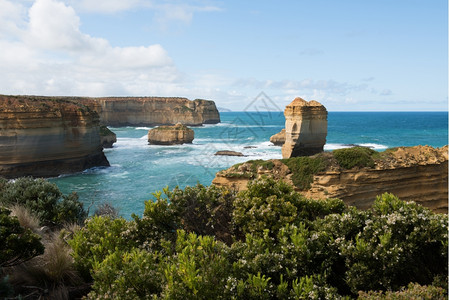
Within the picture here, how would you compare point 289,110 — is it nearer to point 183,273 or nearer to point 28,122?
point 28,122

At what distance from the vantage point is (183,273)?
443 cm

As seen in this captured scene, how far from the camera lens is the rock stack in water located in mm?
41781

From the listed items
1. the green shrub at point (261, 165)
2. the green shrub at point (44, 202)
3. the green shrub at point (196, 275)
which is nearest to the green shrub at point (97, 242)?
the green shrub at point (196, 275)

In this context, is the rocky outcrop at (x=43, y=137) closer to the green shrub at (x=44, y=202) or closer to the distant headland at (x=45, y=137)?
the distant headland at (x=45, y=137)

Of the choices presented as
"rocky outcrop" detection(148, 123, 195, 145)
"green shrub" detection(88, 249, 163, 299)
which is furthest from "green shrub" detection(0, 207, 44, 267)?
"rocky outcrop" detection(148, 123, 195, 145)

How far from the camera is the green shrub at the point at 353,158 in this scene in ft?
67.7

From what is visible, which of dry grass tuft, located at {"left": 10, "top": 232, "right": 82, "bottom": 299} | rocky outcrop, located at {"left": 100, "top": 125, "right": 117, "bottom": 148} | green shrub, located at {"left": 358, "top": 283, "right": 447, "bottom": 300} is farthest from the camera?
rocky outcrop, located at {"left": 100, "top": 125, "right": 117, "bottom": 148}

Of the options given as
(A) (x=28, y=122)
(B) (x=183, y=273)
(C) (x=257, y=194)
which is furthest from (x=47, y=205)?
(A) (x=28, y=122)

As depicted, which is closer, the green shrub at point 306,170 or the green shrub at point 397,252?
the green shrub at point 397,252

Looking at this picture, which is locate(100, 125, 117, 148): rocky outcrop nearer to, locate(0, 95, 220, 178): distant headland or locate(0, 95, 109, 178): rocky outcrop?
locate(0, 95, 220, 178): distant headland

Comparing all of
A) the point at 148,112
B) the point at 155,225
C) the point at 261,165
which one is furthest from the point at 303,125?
the point at 148,112

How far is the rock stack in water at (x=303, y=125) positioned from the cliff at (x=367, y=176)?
20.0m

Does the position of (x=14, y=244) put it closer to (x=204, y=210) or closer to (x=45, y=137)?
(x=204, y=210)

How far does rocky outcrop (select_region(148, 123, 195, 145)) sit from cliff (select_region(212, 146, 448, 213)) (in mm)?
47698
